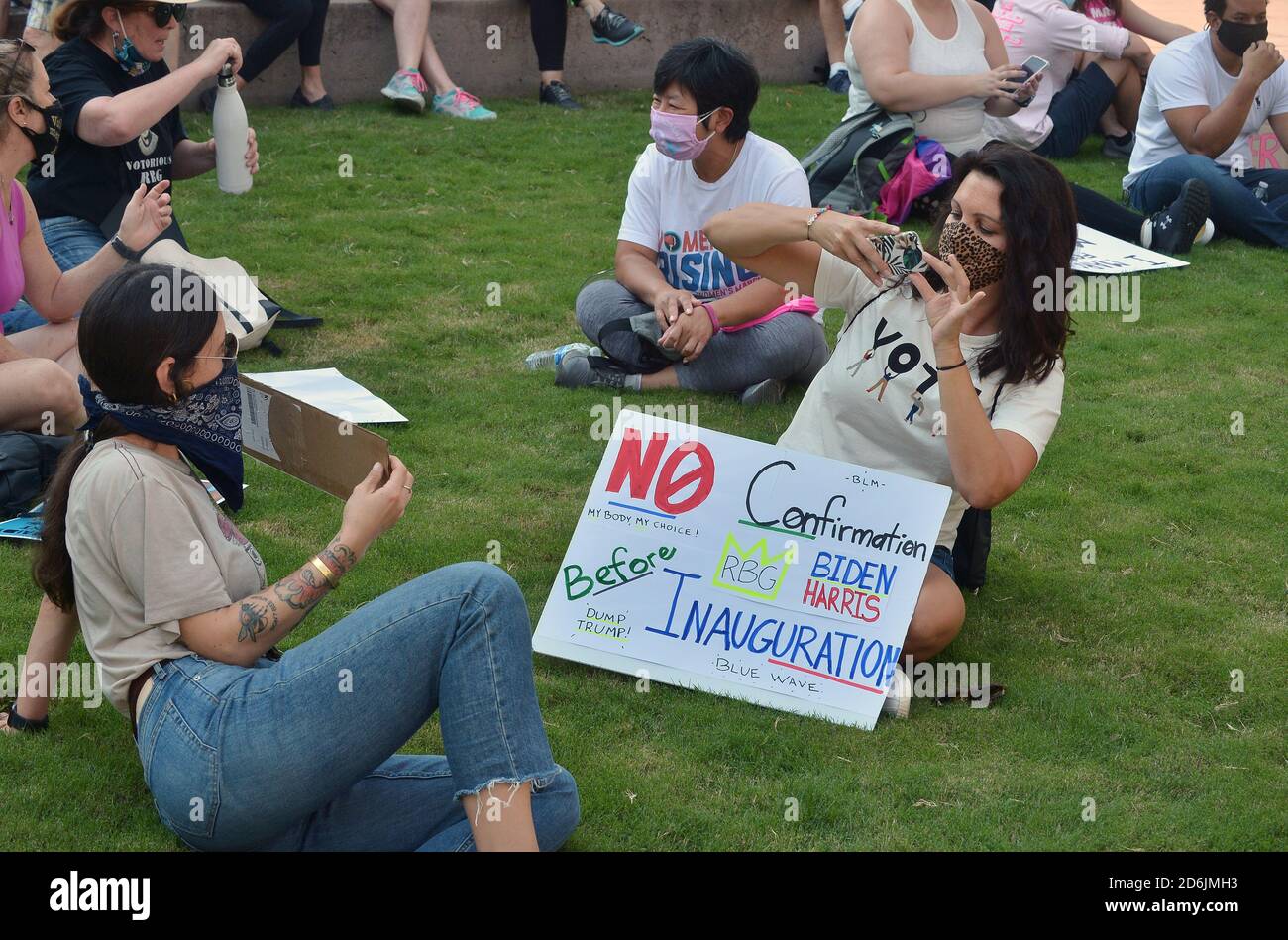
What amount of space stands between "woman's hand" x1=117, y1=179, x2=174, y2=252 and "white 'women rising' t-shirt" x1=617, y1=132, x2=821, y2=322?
184 cm

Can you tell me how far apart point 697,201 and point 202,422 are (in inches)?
121

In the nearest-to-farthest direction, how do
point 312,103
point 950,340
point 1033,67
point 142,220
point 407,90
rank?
point 950,340
point 142,220
point 1033,67
point 407,90
point 312,103

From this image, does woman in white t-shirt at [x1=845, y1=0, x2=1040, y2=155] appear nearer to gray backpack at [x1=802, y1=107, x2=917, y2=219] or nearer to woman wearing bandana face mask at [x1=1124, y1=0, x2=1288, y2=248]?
gray backpack at [x1=802, y1=107, x2=917, y2=219]

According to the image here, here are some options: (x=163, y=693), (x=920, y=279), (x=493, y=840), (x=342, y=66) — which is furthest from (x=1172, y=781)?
(x=342, y=66)

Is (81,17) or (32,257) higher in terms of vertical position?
(81,17)

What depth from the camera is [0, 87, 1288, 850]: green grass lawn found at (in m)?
3.42

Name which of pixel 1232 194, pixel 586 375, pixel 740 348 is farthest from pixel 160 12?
pixel 1232 194

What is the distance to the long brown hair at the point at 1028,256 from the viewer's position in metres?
3.87

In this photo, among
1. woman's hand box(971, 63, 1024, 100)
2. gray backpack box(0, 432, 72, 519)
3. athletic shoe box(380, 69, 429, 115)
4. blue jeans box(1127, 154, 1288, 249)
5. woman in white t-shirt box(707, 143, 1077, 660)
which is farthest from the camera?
athletic shoe box(380, 69, 429, 115)

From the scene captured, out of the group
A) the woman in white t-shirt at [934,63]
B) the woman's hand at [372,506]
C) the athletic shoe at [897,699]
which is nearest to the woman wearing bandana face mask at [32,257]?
the woman's hand at [372,506]

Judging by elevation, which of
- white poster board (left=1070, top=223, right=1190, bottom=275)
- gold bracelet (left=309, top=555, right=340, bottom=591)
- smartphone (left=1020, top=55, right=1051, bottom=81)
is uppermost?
smartphone (left=1020, top=55, right=1051, bottom=81)

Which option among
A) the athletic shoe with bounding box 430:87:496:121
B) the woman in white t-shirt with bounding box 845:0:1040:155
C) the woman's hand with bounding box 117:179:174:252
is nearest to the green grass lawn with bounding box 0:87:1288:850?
the woman's hand with bounding box 117:179:174:252

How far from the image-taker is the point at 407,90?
985cm

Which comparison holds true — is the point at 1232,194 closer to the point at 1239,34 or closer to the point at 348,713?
the point at 1239,34
